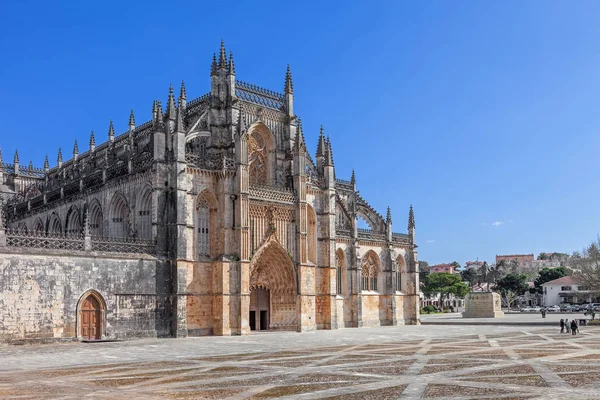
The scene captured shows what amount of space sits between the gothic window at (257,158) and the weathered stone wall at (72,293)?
1272 centimetres

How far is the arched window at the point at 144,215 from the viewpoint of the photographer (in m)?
42.7

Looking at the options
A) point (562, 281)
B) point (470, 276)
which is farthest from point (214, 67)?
point (470, 276)

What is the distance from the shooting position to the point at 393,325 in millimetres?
58000

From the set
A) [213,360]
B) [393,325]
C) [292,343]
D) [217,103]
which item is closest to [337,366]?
[213,360]

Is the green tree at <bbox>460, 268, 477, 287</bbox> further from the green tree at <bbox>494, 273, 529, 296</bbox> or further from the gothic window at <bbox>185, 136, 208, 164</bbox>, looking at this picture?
the gothic window at <bbox>185, 136, 208, 164</bbox>

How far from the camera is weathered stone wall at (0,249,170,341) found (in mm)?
33375

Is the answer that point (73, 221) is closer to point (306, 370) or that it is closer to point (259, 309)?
point (259, 309)

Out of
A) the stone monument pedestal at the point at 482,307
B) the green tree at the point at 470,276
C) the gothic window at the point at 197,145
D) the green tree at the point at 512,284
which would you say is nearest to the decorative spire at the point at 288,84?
the gothic window at the point at 197,145

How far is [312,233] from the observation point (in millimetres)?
51406

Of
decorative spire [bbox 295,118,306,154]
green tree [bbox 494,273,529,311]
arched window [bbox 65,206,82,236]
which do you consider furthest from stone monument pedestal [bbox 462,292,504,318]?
green tree [bbox 494,273,529,311]

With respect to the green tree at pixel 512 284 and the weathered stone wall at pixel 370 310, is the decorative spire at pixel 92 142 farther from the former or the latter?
the green tree at pixel 512 284

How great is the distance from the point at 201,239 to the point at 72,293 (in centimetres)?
1015

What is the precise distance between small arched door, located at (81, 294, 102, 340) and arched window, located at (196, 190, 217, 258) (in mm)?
8331

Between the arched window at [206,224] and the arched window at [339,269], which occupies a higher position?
the arched window at [206,224]
